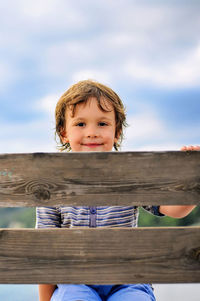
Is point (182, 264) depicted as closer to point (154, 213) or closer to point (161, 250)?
point (161, 250)

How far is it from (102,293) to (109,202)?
0.79 meters

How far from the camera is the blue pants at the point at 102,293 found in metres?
1.89

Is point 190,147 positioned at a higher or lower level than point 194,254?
higher

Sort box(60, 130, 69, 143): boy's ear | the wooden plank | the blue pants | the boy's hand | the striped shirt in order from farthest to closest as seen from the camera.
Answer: box(60, 130, 69, 143): boy's ear, the striped shirt, the blue pants, the boy's hand, the wooden plank

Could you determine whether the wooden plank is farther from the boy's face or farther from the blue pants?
the boy's face

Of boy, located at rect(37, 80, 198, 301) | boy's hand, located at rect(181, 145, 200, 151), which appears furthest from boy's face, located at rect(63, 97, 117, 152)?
boy's hand, located at rect(181, 145, 200, 151)

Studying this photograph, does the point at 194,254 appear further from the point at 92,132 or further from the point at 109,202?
the point at 92,132

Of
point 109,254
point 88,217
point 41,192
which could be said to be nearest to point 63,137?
point 88,217

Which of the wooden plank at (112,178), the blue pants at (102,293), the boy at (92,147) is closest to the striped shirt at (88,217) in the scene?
the boy at (92,147)

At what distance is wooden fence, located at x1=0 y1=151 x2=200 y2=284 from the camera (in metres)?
1.54

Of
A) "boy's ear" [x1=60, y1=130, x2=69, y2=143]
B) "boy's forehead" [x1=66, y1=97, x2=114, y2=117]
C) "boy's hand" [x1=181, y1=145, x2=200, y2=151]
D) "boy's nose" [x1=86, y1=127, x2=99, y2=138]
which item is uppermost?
"boy's forehead" [x1=66, y1=97, x2=114, y2=117]

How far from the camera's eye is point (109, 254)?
1.55m

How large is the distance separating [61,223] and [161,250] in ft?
2.92

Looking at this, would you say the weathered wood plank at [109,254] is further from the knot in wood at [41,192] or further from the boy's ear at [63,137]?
the boy's ear at [63,137]
